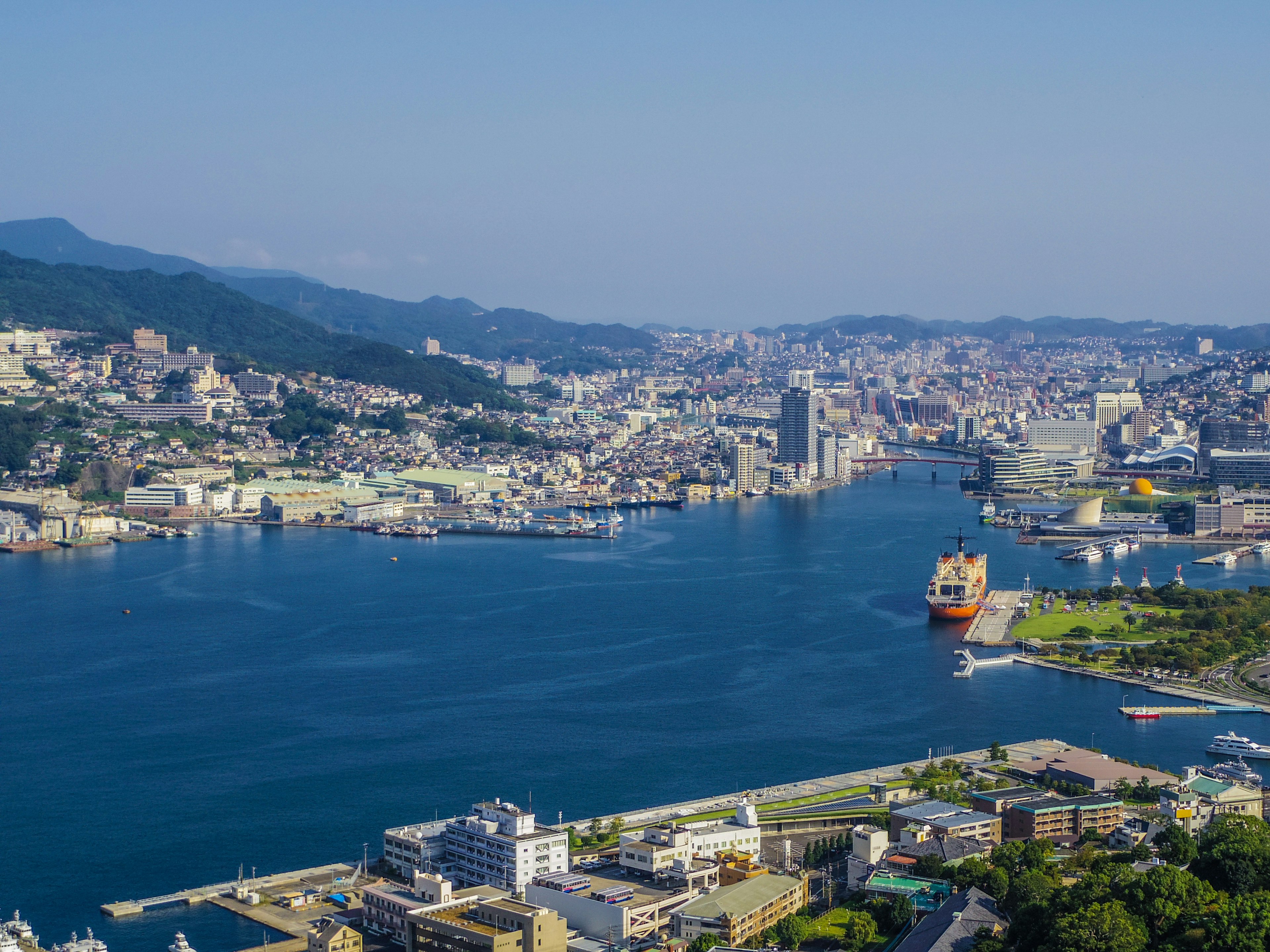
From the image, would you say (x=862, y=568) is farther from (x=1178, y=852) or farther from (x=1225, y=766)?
(x=1178, y=852)

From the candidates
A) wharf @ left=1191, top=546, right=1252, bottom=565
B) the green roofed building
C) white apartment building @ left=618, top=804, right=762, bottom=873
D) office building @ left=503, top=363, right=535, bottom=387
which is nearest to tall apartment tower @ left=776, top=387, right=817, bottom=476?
the green roofed building

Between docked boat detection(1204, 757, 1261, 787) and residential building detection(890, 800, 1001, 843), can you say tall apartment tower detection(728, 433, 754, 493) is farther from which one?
residential building detection(890, 800, 1001, 843)

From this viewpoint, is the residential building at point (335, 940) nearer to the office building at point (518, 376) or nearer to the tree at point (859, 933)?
the tree at point (859, 933)

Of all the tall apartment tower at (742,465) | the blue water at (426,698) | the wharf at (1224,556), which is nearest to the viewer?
the blue water at (426,698)

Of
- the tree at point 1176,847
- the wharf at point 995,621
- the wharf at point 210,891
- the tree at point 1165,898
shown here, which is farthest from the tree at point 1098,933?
the wharf at point 995,621

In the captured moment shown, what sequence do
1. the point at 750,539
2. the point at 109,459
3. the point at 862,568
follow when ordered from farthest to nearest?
the point at 109,459
the point at 750,539
the point at 862,568

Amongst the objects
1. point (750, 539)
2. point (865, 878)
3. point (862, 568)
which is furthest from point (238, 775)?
point (750, 539)

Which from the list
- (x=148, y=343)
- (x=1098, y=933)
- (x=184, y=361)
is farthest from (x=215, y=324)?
(x=1098, y=933)
